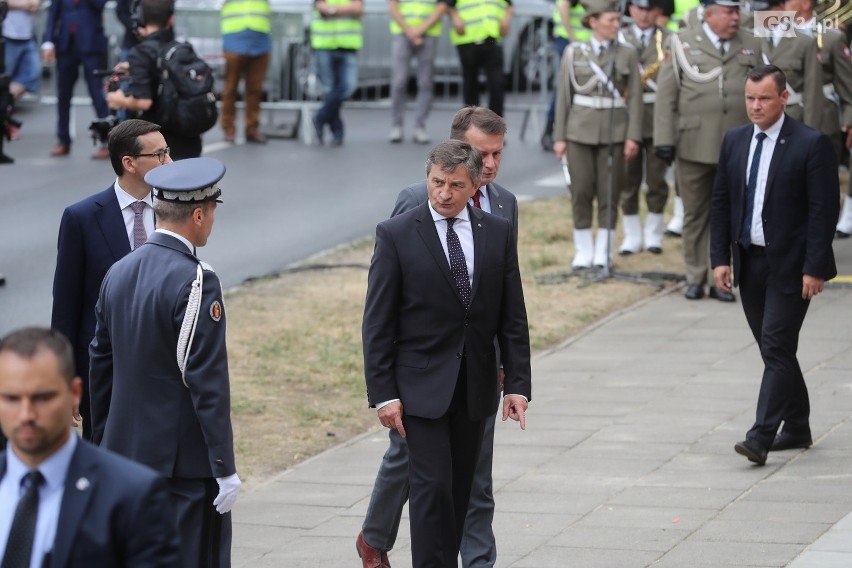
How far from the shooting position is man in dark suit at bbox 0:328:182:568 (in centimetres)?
366

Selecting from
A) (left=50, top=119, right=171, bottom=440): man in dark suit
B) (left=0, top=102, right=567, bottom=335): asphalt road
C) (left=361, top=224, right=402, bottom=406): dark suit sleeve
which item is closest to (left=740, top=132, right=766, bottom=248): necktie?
(left=361, top=224, right=402, bottom=406): dark suit sleeve

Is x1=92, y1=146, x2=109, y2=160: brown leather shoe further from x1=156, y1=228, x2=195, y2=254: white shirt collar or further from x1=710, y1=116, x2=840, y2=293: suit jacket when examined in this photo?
x1=156, y1=228, x2=195, y2=254: white shirt collar

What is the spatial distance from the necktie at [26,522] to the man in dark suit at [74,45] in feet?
47.5

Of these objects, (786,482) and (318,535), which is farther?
(786,482)

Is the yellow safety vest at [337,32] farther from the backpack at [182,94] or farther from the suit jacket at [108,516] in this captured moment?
the suit jacket at [108,516]

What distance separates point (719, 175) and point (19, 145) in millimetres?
12080

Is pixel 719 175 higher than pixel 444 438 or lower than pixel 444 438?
higher

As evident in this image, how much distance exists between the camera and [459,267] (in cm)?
614

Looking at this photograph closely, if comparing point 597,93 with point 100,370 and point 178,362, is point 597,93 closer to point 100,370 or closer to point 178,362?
point 100,370

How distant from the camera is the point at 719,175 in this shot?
28.9 feet

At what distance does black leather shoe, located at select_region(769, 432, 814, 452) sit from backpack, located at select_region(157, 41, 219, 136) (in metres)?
4.72

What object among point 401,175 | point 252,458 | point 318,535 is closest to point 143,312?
point 318,535

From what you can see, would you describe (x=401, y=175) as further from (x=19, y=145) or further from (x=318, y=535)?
(x=318, y=535)

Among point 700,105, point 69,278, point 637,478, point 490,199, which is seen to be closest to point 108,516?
point 69,278
